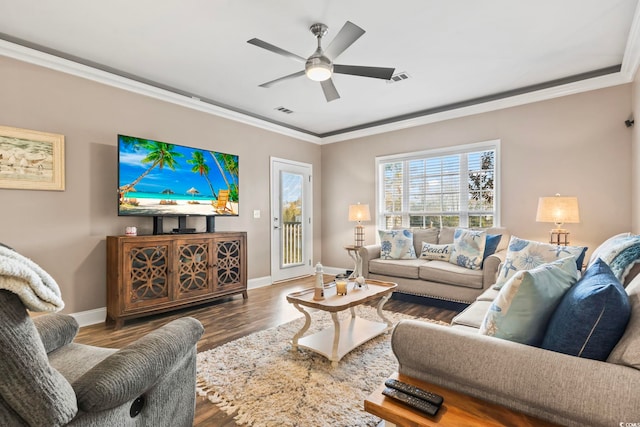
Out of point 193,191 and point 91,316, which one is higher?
point 193,191

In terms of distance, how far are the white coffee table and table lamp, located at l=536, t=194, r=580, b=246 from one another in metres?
1.98

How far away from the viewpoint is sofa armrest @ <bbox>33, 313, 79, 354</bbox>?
1435 mm

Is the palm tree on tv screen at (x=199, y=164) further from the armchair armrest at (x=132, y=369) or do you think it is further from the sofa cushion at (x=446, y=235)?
the sofa cushion at (x=446, y=235)

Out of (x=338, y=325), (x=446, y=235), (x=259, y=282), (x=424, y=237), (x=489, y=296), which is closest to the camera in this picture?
(x=338, y=325)

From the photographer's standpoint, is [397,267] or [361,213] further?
[361,213]

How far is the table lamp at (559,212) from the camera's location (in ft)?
10.9

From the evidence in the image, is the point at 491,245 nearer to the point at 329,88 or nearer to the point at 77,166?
the point at 329,88

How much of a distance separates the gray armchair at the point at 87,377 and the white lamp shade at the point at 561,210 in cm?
366

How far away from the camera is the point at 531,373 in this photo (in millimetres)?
974

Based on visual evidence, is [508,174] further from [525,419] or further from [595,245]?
[525,419]

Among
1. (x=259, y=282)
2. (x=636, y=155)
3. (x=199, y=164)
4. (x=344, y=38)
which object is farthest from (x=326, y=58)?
(x=259, y=282)

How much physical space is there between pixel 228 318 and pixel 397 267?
6.98 feet

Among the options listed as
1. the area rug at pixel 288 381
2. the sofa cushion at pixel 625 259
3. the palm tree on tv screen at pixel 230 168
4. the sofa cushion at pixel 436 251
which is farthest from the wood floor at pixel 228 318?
the sofa cushion at pixel 625 259

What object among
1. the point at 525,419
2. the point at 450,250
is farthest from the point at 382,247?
the point at 525,419
